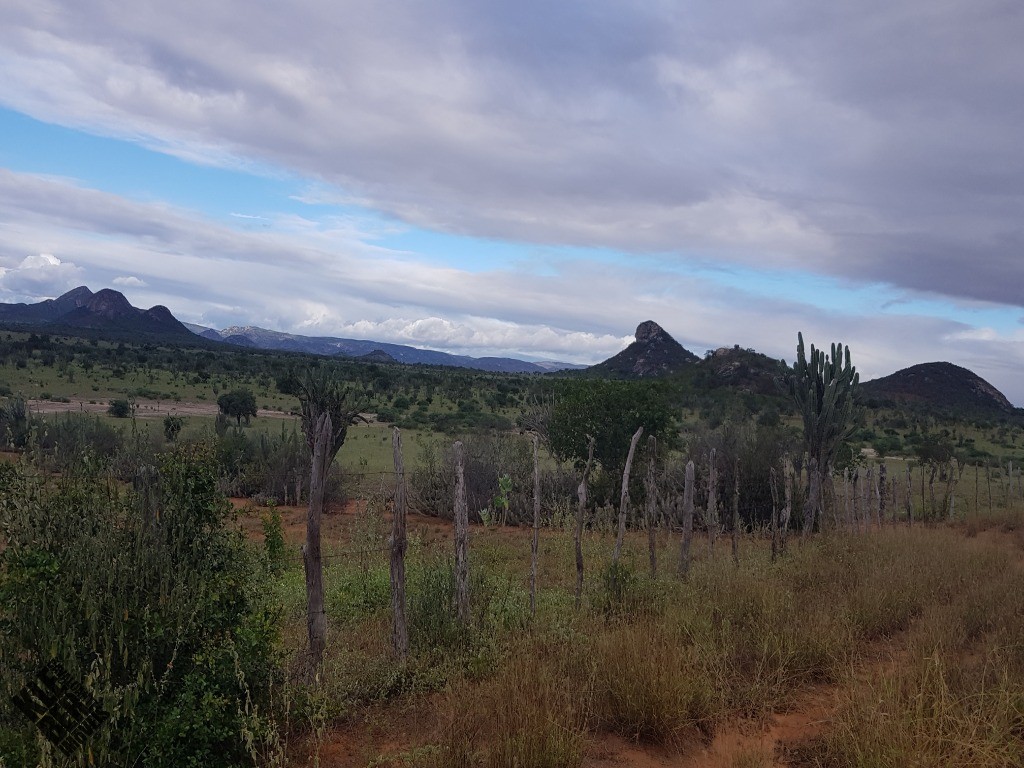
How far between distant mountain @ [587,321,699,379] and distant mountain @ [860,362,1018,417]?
805 inches

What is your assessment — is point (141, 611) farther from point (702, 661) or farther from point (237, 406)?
point (237, 406)

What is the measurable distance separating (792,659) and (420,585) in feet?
12.6

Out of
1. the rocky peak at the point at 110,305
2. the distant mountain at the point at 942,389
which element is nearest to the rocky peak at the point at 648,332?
the distant mountain at the point at 942,389

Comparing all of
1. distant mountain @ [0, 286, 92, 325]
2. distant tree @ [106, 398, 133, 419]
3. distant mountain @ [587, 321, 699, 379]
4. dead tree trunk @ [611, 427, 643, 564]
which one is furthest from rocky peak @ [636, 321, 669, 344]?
distant mountain @ [0, 286, 92, 325]

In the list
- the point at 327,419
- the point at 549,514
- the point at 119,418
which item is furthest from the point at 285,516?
the point at 119,418

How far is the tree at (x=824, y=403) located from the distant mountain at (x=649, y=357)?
62.8 meters

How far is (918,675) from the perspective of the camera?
5539 millimetres

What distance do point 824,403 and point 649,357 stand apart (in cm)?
7102

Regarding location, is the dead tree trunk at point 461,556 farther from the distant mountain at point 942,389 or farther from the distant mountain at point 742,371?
the distant mountain at point 942,389

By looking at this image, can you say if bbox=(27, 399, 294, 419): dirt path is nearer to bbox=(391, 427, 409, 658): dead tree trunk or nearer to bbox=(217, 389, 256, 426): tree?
bbox=(217, 389, 256, 426): tree

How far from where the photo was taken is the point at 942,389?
72875 mm

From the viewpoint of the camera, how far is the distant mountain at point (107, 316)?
12338 cm

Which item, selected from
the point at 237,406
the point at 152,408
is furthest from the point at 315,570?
the point at 152,408

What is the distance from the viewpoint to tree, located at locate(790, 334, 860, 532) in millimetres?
13578
